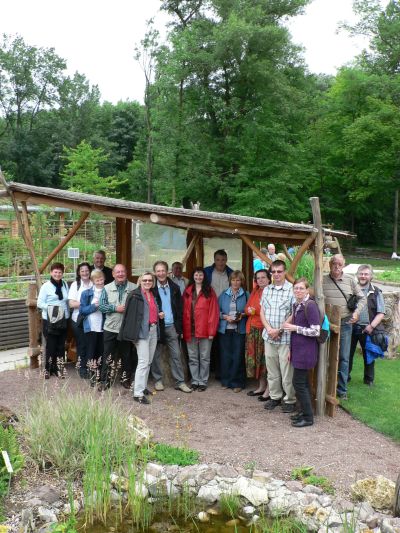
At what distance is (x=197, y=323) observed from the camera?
6.96m

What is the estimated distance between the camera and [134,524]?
4.16 meters

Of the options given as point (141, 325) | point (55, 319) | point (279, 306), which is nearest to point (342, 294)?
point (279, 306)

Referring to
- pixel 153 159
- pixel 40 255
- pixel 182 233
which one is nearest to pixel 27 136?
pixel 153 159

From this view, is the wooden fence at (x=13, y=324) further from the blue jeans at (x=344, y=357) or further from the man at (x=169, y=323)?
the blue jeans at (x=344, y=357)

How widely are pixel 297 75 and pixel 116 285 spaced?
24.9 meters

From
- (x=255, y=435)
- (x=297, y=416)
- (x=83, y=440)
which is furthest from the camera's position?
(x=297, y=416)

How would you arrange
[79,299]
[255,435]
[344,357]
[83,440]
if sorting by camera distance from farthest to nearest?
[79,299], [344,357], [255,435], [83,440]

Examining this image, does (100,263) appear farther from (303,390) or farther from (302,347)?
(303,390)

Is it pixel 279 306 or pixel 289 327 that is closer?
pixel 289 327

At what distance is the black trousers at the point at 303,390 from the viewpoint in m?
5.76

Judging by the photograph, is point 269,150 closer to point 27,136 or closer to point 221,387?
point 221,387

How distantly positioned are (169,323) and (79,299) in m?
1.29

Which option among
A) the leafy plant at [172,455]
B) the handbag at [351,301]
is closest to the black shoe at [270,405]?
the handbag at [351,301]

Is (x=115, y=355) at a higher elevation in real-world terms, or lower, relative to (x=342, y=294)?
lower
